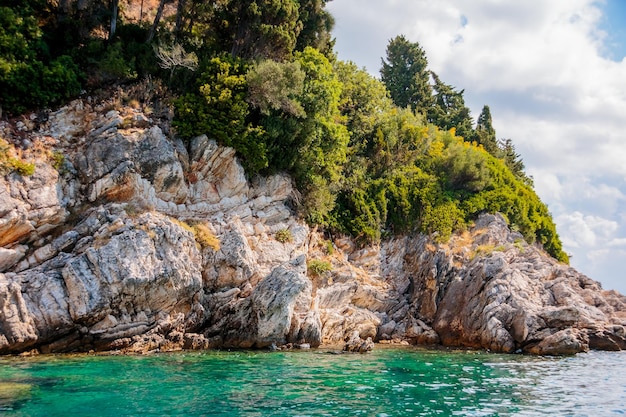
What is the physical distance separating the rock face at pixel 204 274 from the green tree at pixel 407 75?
3043 cm

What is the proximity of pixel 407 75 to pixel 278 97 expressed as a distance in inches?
1466

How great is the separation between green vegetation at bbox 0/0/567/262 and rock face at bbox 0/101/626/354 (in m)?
1.51

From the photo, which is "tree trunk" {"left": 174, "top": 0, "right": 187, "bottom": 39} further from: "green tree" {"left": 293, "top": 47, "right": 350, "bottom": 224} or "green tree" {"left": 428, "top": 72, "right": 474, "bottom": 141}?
"green tree" {"left": 428, "top": 72, "right": 474, "bottom": 141}

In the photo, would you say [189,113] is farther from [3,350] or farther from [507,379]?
[507,379]

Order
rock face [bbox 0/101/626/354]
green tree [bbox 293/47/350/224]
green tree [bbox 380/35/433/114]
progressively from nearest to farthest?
rock face [bbox 0/101/626/354], green tree [bbox 293/47/350/224], green tree [bbox 380/35/433/114]

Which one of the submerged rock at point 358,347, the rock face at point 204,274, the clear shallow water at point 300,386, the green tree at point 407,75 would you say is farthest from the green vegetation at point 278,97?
the green tree at point 407,75

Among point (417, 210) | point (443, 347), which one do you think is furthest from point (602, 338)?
point (417, 210)

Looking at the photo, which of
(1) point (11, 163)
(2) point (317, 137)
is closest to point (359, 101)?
(2) point (317, 137)

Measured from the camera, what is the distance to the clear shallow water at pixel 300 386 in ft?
41.0

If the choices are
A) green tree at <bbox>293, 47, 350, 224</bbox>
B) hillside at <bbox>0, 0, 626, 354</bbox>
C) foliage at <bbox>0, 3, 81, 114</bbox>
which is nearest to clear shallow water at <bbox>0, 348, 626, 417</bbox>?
hillside at <bbox>0, 0, 626, 354</bbox>

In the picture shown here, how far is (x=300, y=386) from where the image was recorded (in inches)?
601

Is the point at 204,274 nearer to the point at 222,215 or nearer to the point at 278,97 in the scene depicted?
the point at 222,215

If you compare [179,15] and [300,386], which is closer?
[300,386]

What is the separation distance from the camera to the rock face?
2069 cm
